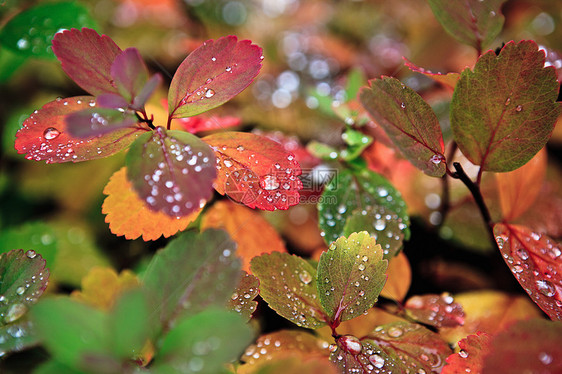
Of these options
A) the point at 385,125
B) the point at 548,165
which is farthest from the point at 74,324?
the point at 548,165

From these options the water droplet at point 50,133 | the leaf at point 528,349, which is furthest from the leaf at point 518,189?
the water droplet at point 50,133

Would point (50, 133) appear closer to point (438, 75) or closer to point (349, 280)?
point (349, 280)

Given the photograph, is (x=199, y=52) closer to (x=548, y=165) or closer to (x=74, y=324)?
(x=74, y=324)

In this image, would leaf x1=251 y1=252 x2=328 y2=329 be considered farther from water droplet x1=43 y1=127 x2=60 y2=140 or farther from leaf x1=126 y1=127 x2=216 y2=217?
water droplet x1=43 y1=127 x2=60 y2=140

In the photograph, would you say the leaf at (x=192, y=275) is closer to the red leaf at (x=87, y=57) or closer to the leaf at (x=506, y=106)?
the red leaf at (x=87, y=57)

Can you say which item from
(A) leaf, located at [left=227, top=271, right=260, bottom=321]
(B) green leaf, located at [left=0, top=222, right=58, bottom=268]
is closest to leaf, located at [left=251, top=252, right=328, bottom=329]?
(A) leaf, located at [left=227, top=271, right=260, bottom=321]
